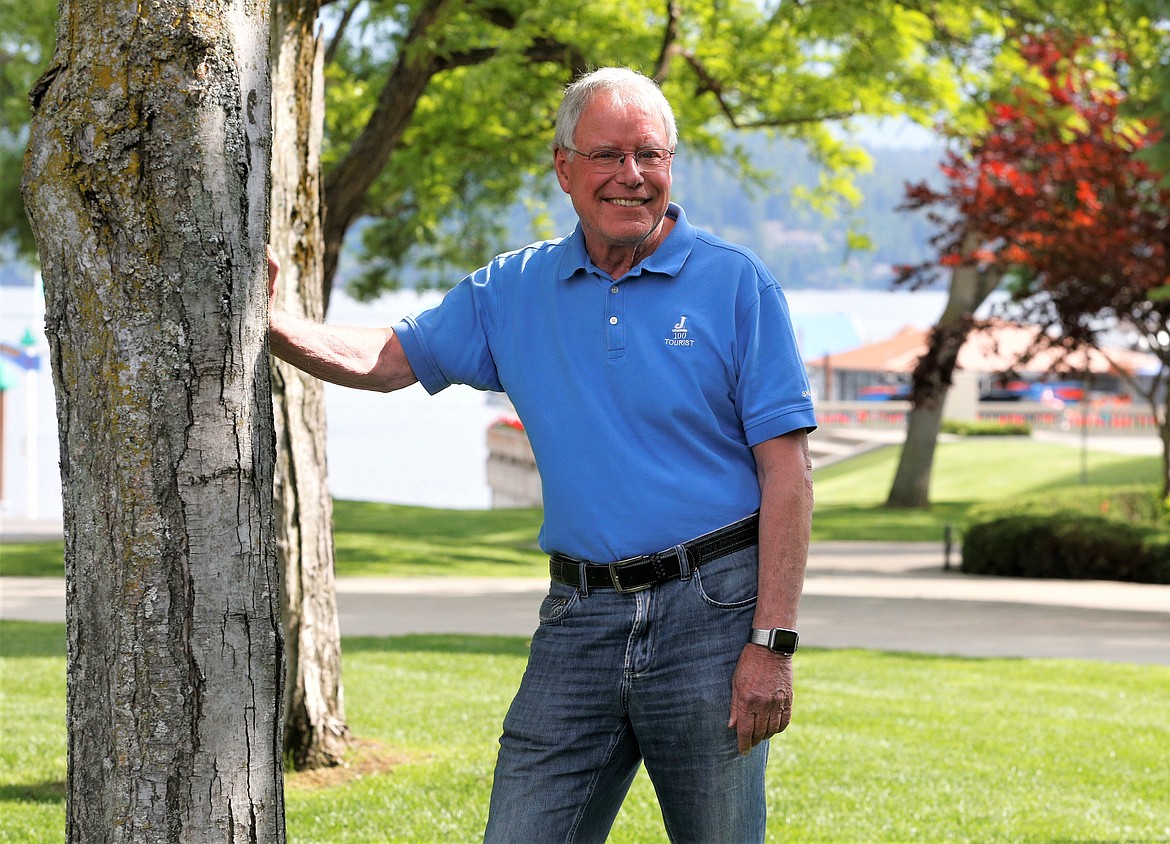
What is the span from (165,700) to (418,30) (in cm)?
933

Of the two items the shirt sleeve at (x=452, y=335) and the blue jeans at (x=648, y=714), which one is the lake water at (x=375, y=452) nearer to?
the shirt sleeve at (x=452, y=335)

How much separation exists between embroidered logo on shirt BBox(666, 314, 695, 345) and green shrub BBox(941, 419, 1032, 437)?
3547 centimetres

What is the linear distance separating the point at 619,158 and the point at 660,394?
461 millimetres

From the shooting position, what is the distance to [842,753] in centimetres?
639

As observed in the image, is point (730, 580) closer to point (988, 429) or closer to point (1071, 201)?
point (1071, 201)

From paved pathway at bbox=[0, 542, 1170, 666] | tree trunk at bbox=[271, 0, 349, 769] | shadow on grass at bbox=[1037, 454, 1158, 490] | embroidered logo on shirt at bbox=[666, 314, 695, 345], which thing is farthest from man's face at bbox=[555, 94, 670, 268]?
shadow on grass at bbox=[1037, 454, 1158, 490]

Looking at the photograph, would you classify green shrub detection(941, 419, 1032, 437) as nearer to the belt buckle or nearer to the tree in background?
the tree in background

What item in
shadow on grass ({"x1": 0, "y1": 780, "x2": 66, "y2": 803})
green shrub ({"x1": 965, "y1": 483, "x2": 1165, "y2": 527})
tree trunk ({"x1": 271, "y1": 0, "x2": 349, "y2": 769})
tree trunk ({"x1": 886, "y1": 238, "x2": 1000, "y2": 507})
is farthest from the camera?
tree trunk ({"x1": 886, "y1": 238, "x2": 1000, "y2": 507})

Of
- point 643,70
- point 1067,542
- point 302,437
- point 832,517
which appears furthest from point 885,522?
point 302,437

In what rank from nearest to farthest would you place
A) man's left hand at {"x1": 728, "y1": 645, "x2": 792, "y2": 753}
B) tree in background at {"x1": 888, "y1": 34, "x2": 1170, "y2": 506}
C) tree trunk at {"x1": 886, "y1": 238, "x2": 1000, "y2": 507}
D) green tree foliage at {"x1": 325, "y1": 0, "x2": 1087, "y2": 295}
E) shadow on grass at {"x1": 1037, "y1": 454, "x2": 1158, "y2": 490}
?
man's left hand at {"x1": 728, "y1": 645, "x2": 792, "y2": 753}, green tree foliage at {"x1": 325, "y1": 0, "x2": 1087, "y2": 295}, tree in background at {"x1": 888, "y1": 34, "x2": 1170, "y2": 506}, tree trunk at {"x1": 886, "y1": 238, "x2": 1000, "y2": 507}, shadow on grass at {"x1": 1037, "y1": 454, "x2": 1158, "y2": 490}

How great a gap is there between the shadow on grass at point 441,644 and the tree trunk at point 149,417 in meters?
6.75

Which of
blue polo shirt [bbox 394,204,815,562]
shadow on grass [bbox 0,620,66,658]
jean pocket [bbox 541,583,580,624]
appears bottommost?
shadow on grass [bbox 0,620,66,658]

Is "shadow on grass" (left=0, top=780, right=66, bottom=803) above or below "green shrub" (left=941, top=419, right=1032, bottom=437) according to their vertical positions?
below

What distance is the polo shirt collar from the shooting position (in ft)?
9.20
